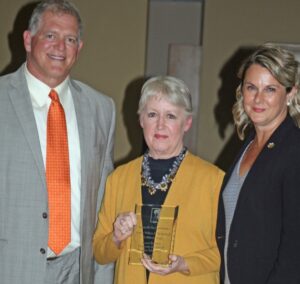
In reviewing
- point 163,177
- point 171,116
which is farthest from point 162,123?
point 163,177

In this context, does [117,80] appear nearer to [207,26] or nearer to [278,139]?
[207,26]

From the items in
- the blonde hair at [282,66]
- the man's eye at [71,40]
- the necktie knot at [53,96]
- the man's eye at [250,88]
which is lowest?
the necktie knot at [53,96]

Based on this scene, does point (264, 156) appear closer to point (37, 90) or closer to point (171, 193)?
point (171, 193)

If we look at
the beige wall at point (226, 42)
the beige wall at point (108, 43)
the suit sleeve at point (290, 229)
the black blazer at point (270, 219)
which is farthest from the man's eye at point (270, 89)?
the beige wall at point (108, 43)

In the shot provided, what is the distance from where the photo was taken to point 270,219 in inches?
80.5

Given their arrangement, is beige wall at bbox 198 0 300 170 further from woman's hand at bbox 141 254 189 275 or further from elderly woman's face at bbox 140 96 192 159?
woman's hand at bbox 141 254 189 275

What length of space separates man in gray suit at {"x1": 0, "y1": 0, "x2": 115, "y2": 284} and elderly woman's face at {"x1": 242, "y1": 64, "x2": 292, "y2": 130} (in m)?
0.77

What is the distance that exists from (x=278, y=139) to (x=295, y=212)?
0.30 m

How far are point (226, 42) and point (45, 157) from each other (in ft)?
10.2

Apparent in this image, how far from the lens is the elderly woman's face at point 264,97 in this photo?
2115 millimetres

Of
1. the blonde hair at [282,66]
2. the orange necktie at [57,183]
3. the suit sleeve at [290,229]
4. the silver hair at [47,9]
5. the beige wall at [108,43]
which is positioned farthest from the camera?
the beige wall at [108,43]

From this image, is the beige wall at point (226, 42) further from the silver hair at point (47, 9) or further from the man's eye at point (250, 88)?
the man's eye at point (250, 88)

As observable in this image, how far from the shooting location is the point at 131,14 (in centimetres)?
515

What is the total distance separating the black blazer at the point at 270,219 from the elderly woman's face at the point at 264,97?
0.05 metres
